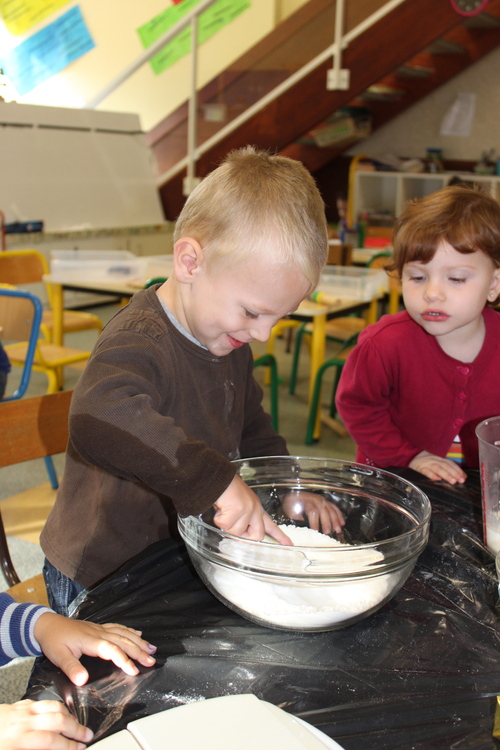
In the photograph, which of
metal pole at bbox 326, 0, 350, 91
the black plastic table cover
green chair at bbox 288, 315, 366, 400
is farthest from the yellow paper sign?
the black plastic table cover

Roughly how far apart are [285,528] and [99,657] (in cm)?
27

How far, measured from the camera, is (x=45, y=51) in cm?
543

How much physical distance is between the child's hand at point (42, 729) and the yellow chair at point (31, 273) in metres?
2.67

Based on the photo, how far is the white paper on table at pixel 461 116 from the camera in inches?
213

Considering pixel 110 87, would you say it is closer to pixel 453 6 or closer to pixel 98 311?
pixel 98 311

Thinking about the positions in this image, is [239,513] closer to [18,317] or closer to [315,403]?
[18,317]

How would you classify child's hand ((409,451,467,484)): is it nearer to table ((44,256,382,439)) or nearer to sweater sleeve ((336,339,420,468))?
sweater sleeve ((336,339,420,468))

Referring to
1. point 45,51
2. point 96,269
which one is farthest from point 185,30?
point 96,269

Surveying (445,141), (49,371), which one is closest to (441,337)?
(49,371)

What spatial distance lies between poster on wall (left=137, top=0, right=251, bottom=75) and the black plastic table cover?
4727 mm

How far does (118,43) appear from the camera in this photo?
213 inches

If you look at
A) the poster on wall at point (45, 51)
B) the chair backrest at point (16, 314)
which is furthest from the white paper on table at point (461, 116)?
the chair backrest at point (16, 314)

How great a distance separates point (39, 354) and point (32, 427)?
1.55 meters

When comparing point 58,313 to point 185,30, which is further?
point 185,30
